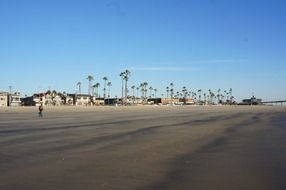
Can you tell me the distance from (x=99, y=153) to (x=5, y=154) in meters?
2.75

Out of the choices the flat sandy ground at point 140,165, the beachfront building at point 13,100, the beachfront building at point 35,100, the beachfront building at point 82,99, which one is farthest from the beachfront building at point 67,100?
the flat sandy ground at point 140,165

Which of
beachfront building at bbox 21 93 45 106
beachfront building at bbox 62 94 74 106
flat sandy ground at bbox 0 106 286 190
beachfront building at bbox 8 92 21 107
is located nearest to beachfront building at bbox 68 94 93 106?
beachfront building at bbox 62 94 74 106

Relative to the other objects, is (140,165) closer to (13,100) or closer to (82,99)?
(13,100)

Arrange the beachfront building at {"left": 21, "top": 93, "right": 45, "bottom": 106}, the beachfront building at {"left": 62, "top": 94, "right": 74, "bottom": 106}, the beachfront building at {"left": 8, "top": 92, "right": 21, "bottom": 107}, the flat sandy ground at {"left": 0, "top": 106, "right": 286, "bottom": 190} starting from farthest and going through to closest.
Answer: the beachfront building at {"left": 62, "top": 94, "right": 74, "bottom": 106}
the beachfront building at {"left": 21, "top": 93, "right": 45, "bottom": 106}
the beachfront building at {"left": 8, "top": 92, "right": 21, "bottom": 107}
the flat sandy ground at {"left": 0, "top": 106, "right": 286, "bottom": 190}

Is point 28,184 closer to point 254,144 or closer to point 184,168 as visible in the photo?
point 184,168

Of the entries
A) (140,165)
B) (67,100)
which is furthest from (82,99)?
(140,165)

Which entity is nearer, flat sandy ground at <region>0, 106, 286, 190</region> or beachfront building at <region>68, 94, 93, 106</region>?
flat sandy ground at <region>0, 106, 286, 190</region>

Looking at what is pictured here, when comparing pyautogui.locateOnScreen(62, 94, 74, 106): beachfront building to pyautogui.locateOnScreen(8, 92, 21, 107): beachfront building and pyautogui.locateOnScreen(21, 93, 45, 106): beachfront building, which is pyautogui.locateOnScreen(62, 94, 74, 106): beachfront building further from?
pyautogui.locateOnScreen(8, 92, 21, 107): beachfront building

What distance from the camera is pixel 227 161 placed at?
40.0 ft

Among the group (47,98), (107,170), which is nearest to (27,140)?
(107,170)

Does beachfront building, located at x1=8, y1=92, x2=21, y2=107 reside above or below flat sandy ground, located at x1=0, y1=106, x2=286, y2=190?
above

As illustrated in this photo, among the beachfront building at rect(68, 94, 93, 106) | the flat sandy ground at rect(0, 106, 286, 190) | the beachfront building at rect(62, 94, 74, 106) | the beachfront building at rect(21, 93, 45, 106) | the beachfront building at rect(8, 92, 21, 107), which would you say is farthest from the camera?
the beachfront building at rect(68, 94, 93, 106)

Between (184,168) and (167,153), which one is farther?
(167,153)

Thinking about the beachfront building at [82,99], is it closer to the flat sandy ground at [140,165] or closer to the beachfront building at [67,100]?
the beachfront building at [67,100]
